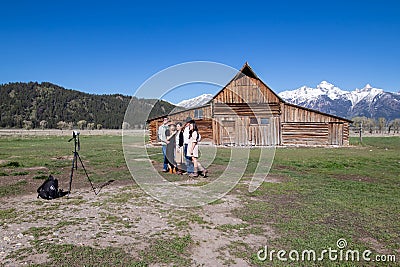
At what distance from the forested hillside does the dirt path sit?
483ft

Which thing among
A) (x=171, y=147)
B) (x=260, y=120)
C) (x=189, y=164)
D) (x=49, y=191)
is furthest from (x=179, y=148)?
(x=260, y=120)

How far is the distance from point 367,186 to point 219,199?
18.8 feet

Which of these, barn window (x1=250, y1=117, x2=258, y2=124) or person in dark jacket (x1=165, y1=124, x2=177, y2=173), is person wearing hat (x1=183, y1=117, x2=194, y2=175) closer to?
person in dark jacket (x1=165, y1=124, x2=177, y2=173)

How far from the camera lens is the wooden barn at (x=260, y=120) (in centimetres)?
3138

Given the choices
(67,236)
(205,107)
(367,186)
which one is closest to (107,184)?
(67,236)

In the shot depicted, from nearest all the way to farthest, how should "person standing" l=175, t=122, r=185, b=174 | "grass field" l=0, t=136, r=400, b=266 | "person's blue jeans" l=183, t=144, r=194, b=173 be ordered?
"grass field" l=0, t=136, r=400, b=266 < "person standing" l=175, t=122, r=185, b=174 < "person's blue jeans" l=183, t=144, r=194, b=173

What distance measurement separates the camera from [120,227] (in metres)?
6.26

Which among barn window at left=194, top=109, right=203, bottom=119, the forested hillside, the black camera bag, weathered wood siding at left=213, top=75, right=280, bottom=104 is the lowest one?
the black camera bag

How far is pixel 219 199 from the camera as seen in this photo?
877 cm

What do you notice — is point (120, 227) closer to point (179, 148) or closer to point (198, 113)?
point (179, 148)

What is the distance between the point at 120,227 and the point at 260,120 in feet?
89.9

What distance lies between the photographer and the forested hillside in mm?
155750

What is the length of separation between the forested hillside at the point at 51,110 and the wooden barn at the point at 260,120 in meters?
126

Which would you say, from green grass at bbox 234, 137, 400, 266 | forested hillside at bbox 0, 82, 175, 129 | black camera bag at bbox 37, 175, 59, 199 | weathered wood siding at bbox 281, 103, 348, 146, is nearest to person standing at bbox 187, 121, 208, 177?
green grass at bbox 234, 137, 400, 266
